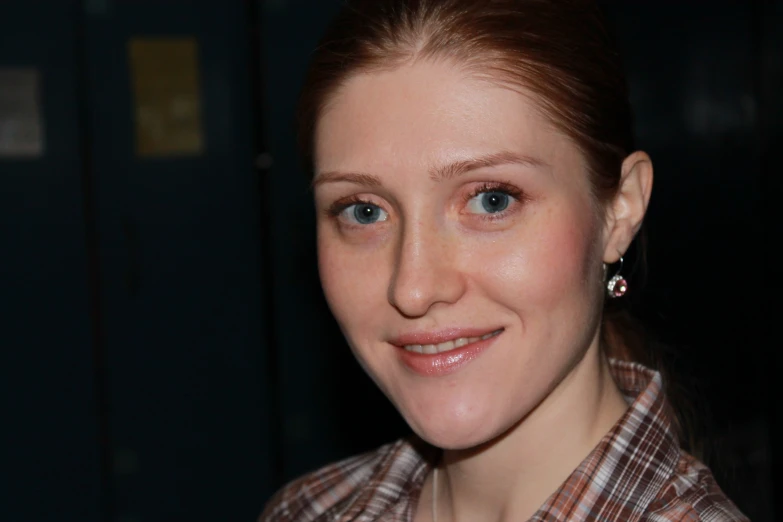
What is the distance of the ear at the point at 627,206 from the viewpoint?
112 centimetres

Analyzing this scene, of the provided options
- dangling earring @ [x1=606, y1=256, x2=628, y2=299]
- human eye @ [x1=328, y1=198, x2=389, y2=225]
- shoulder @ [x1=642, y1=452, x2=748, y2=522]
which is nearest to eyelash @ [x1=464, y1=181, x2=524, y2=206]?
human eye @ [x1=328, y1=198, x2=389, y2=225]

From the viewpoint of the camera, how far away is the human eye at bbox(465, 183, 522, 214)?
3.32ft

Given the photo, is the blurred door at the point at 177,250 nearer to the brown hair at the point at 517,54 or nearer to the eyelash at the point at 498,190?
the brown hair at the point at 517,54

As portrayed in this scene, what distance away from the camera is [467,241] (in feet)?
3.31

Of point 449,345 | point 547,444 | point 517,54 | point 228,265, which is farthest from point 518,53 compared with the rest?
point 228,265

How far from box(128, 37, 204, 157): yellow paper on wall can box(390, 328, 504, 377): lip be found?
219 centimetres

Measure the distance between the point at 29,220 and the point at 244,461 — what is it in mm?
1079

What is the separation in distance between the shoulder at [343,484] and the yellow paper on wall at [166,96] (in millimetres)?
1868

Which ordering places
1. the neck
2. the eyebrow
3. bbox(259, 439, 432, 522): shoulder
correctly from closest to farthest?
the eyebrow → the neck → bbox(259, 439, 432, 522): shoulder

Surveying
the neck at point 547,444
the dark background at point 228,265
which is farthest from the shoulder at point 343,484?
the dark background at point 228,265

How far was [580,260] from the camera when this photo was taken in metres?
1.04

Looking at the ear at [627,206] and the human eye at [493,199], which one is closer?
the human eye at [493,199]

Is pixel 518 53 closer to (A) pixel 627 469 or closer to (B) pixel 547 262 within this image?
(B) pixel 547 262

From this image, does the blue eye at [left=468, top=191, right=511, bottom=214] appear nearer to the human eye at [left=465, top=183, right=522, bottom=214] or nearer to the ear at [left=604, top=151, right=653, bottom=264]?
the human eye at [left=465, top=183, right=522, bottom=214]
